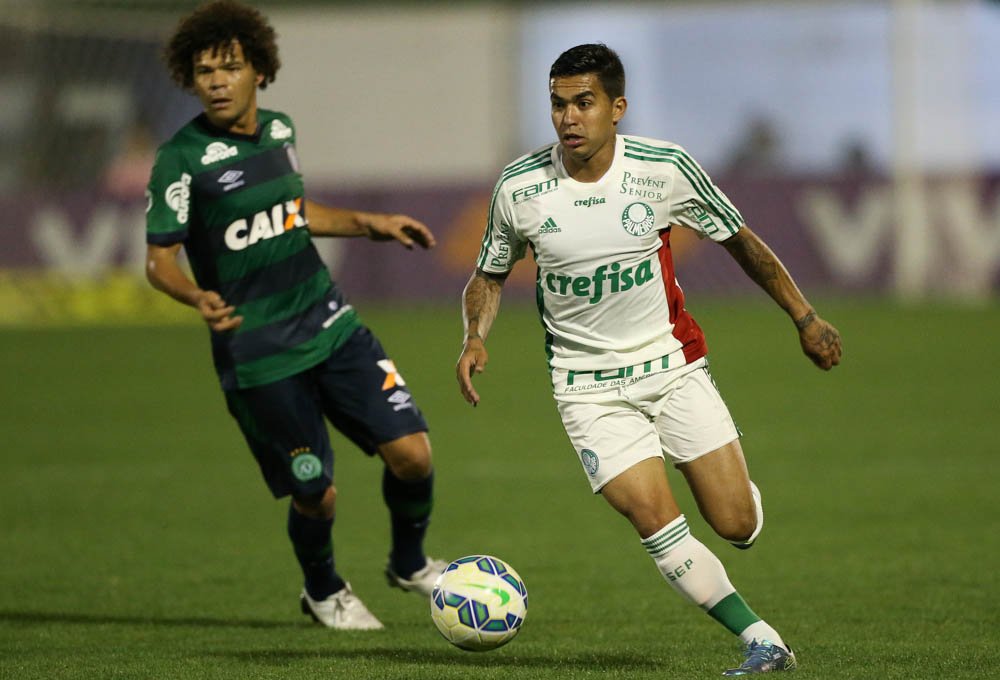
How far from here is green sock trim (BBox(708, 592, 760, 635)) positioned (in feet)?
17.7

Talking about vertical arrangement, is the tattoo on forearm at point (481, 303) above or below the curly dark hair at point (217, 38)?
below

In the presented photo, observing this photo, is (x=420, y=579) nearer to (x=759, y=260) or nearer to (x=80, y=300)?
(x=759, y=260)

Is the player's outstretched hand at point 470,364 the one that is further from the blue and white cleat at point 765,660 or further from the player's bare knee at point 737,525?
the blue and white cleat at point 765,660

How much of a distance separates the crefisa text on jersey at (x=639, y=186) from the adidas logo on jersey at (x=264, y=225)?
5.04ft

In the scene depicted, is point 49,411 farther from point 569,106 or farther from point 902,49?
point 902,49

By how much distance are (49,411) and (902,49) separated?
15.2m

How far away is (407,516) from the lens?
6.86m

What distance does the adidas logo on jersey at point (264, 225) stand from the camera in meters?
6.32

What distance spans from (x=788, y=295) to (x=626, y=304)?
1.91 feet

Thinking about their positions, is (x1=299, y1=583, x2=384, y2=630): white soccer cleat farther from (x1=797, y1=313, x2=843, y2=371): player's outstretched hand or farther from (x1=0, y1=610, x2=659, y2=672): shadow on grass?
(x1=797, y1=313, x2=843, y2=371): player's outstretched hand

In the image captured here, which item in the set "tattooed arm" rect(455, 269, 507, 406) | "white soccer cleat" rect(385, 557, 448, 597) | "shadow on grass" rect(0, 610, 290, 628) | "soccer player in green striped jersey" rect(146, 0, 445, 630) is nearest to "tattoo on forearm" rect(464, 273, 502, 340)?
"tattooed arm" rect(455, 269, 507, 406)

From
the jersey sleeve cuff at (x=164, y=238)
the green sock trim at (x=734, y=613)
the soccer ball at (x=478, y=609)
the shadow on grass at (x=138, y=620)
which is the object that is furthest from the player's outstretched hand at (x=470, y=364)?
the shadow on grass at (x=138, y=620)

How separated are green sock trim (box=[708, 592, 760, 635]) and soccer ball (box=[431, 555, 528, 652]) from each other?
26.0 inches

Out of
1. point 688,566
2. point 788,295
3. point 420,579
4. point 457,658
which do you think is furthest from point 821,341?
point 420,579
